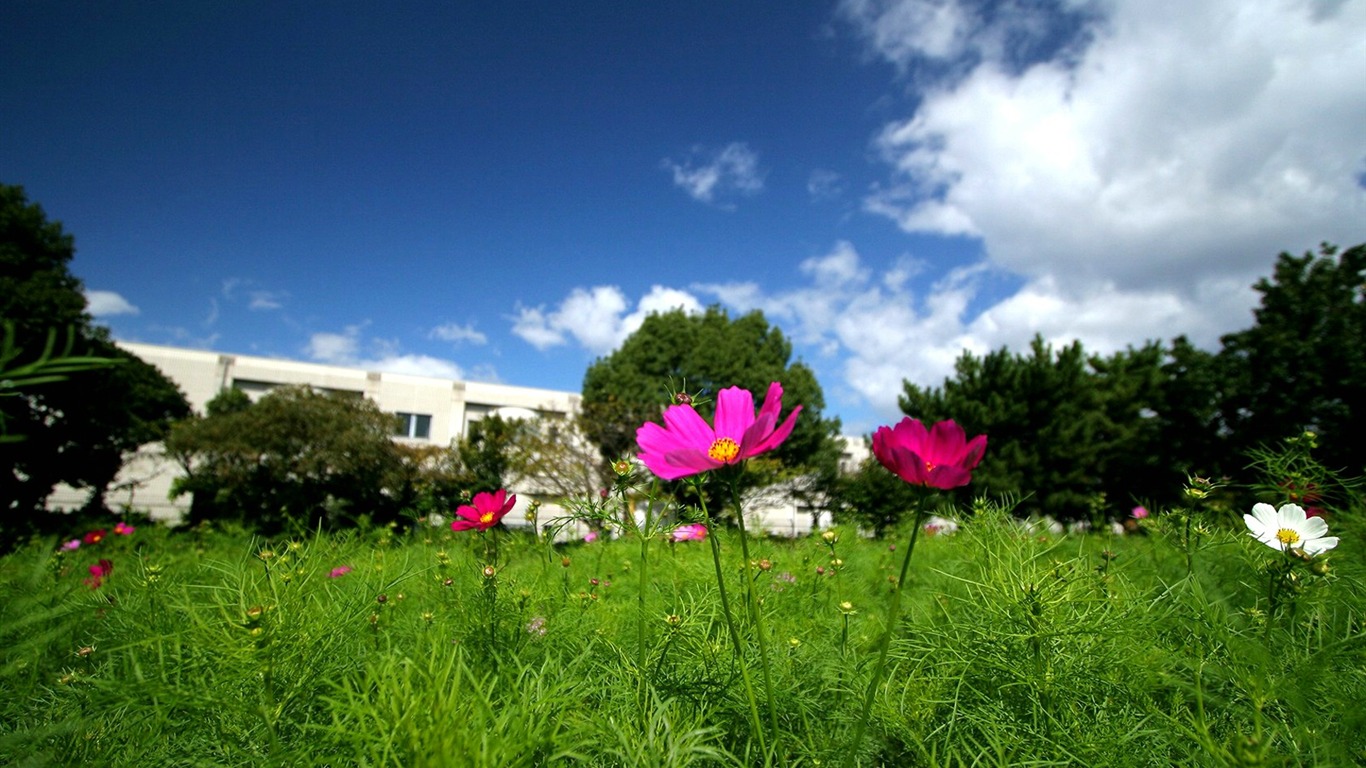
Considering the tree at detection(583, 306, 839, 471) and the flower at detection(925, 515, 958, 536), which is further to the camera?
the tree at detection(583, 306, 839, 471)

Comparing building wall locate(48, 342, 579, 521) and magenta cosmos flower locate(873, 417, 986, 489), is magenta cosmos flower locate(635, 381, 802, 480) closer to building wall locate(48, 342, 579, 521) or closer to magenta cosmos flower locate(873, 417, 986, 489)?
magenta cosmos flower locate(873, 417, 986, 489)

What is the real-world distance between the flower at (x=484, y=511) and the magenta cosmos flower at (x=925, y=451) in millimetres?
893

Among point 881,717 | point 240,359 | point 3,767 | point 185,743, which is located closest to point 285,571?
point 185,743

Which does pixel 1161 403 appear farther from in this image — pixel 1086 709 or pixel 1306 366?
pixel 1086 709

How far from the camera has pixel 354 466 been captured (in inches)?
517

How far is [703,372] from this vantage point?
15828mm

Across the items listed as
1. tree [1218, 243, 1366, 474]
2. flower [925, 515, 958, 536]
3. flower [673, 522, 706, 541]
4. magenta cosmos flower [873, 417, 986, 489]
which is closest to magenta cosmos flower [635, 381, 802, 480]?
magenta cosmos flower [873, 417, 986, 489]

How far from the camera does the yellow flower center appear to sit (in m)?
0.77

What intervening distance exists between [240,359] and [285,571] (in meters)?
27.2

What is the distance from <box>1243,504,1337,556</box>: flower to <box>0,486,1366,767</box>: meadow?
0.13ft

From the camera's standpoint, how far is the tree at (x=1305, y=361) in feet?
39.5

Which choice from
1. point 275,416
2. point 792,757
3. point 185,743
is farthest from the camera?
point 275,416

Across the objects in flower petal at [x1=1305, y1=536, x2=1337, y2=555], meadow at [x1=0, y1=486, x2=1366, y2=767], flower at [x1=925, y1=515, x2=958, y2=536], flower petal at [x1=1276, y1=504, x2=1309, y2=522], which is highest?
flower petal at [x1=1276, y1=504, x2=1309, y2=522]

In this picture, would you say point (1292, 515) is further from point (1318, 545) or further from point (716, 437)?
point (716, 437)
